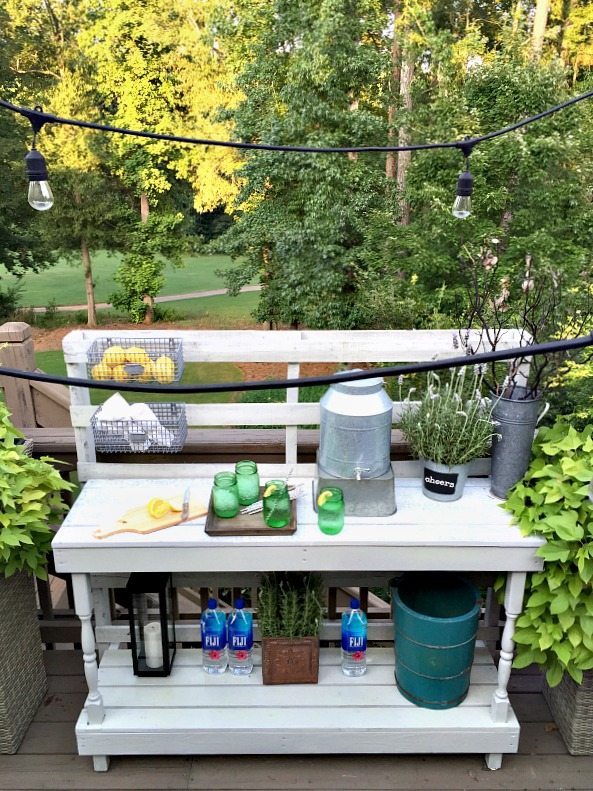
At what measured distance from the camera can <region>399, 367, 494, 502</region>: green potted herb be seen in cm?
202

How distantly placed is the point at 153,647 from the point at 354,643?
0.65 m

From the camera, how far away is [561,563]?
190 cm

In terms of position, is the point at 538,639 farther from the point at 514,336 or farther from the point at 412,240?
the point at 412,240

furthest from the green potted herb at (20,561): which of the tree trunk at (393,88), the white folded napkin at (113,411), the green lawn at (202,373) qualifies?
the green lawn at (202,373)

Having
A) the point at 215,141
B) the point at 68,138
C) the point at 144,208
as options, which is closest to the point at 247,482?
the point at 215,141

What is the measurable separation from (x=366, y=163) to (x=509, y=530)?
26.2 ft

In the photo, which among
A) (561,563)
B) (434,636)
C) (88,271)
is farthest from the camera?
(88,271)

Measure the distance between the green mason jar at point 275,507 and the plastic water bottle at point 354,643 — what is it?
19.1 inches

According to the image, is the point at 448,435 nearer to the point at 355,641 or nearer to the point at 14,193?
the point at 355,641

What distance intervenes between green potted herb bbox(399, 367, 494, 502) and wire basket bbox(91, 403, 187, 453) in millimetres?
720

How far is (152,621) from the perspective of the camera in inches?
87.3

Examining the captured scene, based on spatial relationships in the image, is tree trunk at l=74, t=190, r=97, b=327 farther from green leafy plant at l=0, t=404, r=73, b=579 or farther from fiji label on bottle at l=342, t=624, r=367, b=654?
fiji label on bottle at l=342, t=624, r=367, b=654

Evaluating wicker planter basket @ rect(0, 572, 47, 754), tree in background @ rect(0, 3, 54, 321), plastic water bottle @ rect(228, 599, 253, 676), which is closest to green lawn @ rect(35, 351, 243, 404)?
tree in background @ rect(0, 3, 54, 321)

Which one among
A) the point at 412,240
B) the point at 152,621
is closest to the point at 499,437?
the point at 152,621
